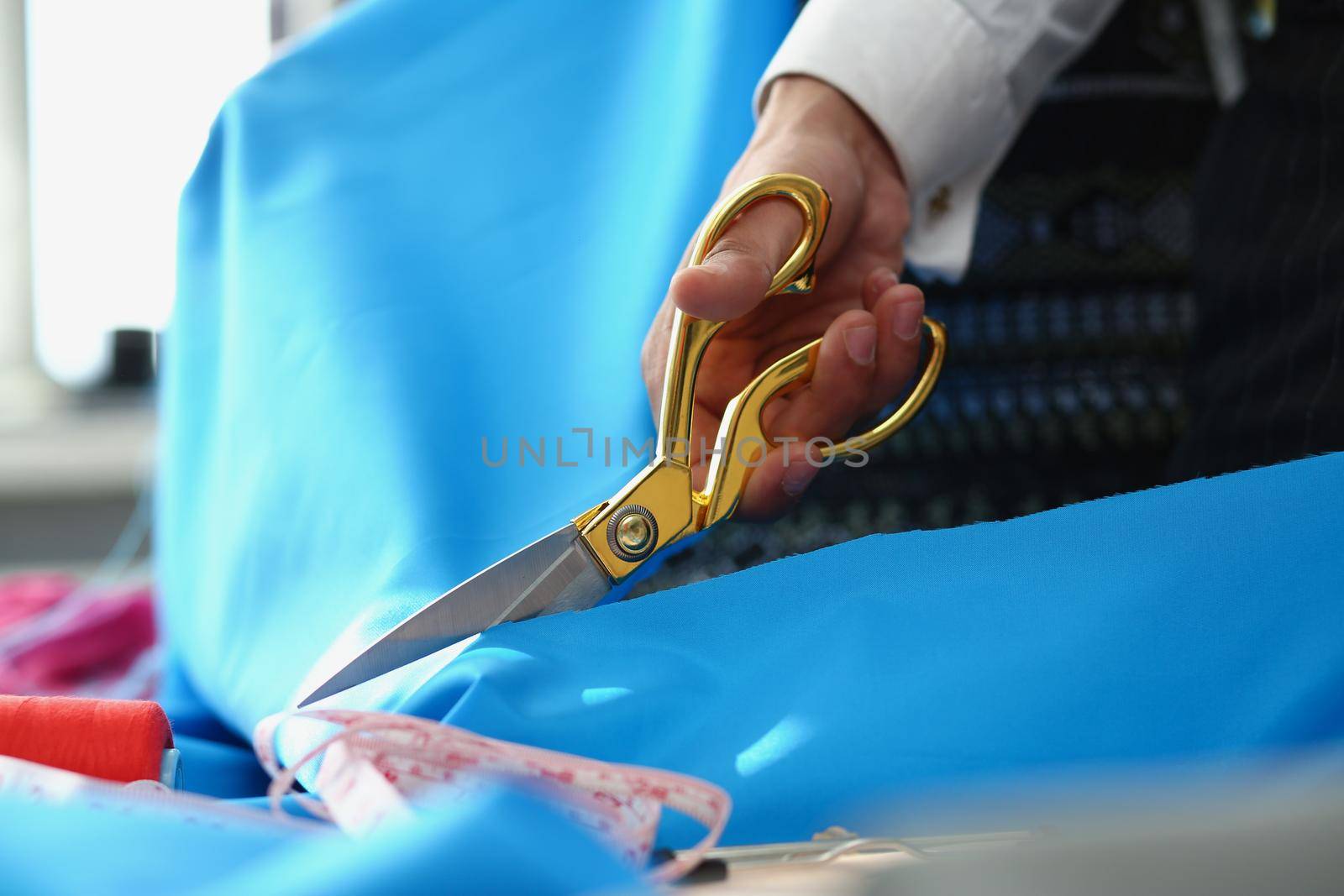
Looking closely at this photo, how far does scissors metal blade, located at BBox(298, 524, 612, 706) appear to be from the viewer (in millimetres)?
395

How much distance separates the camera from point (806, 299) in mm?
602

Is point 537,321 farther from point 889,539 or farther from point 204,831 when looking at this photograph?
point 204,831

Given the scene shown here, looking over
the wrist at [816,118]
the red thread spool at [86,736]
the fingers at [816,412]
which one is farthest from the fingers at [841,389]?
the red thread spool at [86,736]

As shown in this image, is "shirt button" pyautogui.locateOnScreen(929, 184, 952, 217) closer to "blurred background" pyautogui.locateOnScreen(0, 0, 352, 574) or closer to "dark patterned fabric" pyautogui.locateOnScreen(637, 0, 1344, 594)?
"dark patterned fabric" pyautogui.locateOnScreen(637, 0, 1344, 594)

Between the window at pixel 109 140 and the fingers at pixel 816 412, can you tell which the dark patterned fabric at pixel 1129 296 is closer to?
the fingers at pixel 816 412

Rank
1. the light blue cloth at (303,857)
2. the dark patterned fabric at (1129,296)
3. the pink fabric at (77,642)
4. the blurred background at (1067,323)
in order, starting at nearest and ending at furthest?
the light blue cloth at (303,857) → the dark patterned fabric at (1129,296) → the blurred background at (1067,323) → the pink fabric at (77,642)

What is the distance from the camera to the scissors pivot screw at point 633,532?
433mm

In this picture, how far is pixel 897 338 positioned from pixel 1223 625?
0.21 m

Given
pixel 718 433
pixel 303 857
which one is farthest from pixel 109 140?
pixel 303 857

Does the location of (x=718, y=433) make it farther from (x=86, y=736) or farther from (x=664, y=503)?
(x=86, y=736)

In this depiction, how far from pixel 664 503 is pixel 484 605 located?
9 centimetres

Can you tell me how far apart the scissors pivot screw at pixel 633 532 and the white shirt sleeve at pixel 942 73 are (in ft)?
0.95

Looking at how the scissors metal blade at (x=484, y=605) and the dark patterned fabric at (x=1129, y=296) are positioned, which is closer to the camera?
the scissors metal blade at (x=484, y=605)

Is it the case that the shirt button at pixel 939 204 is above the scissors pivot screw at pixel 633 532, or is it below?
above
